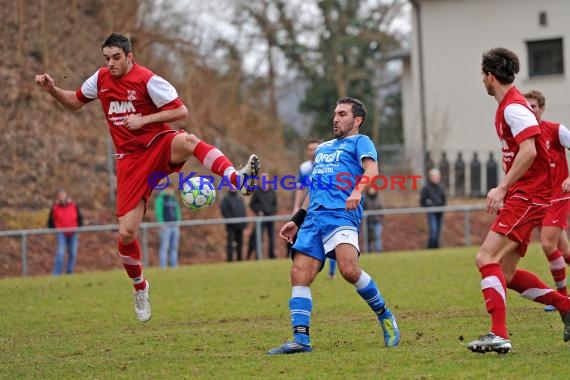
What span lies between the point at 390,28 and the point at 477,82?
7.34m

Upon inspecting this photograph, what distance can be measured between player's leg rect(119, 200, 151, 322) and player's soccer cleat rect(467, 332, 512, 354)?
3.70 m

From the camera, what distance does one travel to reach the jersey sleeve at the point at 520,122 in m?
7.05

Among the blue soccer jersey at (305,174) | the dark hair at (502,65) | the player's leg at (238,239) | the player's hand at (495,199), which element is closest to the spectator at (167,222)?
the player's leg at (238,239)

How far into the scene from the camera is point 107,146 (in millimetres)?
26906

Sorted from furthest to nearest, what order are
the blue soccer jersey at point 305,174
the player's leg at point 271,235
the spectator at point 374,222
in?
the spectator at point 374,222 < the player's leg at point 271,235 < the blue soccer jersey at point 305,174

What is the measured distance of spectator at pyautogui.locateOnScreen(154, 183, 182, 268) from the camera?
2083 centimetres

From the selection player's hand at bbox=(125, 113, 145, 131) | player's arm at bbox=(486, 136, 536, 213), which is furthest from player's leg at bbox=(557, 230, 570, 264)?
player's hand at bbox=(125, 113, 145, 131)

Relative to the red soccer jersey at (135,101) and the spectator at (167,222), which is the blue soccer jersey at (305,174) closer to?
the red soccer jersey at (135,101)

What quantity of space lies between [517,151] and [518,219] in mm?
527

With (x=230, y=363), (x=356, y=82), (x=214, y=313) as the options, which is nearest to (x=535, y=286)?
(x=230, y=363)

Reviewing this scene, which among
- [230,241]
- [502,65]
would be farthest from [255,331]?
[230,241]

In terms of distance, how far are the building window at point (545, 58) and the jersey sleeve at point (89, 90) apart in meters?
30.8

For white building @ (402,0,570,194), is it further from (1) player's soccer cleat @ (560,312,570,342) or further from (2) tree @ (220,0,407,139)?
(1) player's soccer cleat @ (560,312,570,342)

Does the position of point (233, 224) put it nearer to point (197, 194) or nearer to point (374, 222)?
point (374, 222)
